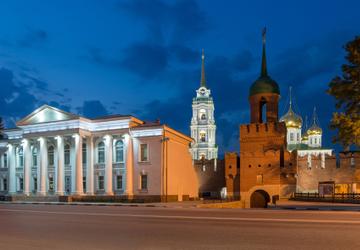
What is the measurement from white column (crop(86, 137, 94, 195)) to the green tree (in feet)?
93.3

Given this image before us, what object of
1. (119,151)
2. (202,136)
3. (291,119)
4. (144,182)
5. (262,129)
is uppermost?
(291,119)

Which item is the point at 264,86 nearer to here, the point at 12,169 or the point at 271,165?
the point at 271,165

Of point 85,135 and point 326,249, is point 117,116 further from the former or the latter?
point 326,249

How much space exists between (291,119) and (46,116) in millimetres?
64846

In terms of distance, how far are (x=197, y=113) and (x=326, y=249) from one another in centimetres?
10485

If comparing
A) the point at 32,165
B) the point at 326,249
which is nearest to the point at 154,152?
the point at 32,165

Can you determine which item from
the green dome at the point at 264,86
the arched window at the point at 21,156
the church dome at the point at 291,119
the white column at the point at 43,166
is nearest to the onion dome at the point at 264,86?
the green dome at the point at 264,86

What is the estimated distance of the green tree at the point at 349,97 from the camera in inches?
1027

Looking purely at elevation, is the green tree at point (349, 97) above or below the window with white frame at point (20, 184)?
above

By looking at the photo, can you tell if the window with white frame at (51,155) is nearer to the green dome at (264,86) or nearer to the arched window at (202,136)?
the green dome at (264,86)

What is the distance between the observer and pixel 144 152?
44875 mm

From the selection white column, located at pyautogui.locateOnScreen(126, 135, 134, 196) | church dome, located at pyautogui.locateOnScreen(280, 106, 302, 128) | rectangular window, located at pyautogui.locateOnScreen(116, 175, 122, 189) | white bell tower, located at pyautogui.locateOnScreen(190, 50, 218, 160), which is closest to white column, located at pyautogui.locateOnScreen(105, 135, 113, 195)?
rectangular window, located at pyautogui.locateOnScreen(116, 175, 122, 189)

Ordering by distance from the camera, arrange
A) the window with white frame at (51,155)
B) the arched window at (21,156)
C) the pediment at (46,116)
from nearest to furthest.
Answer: the pediment at (46,116) < the window with white frame at (51,155) < the arched window at (21,156)

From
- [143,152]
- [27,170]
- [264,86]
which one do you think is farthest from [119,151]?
[264,86]
